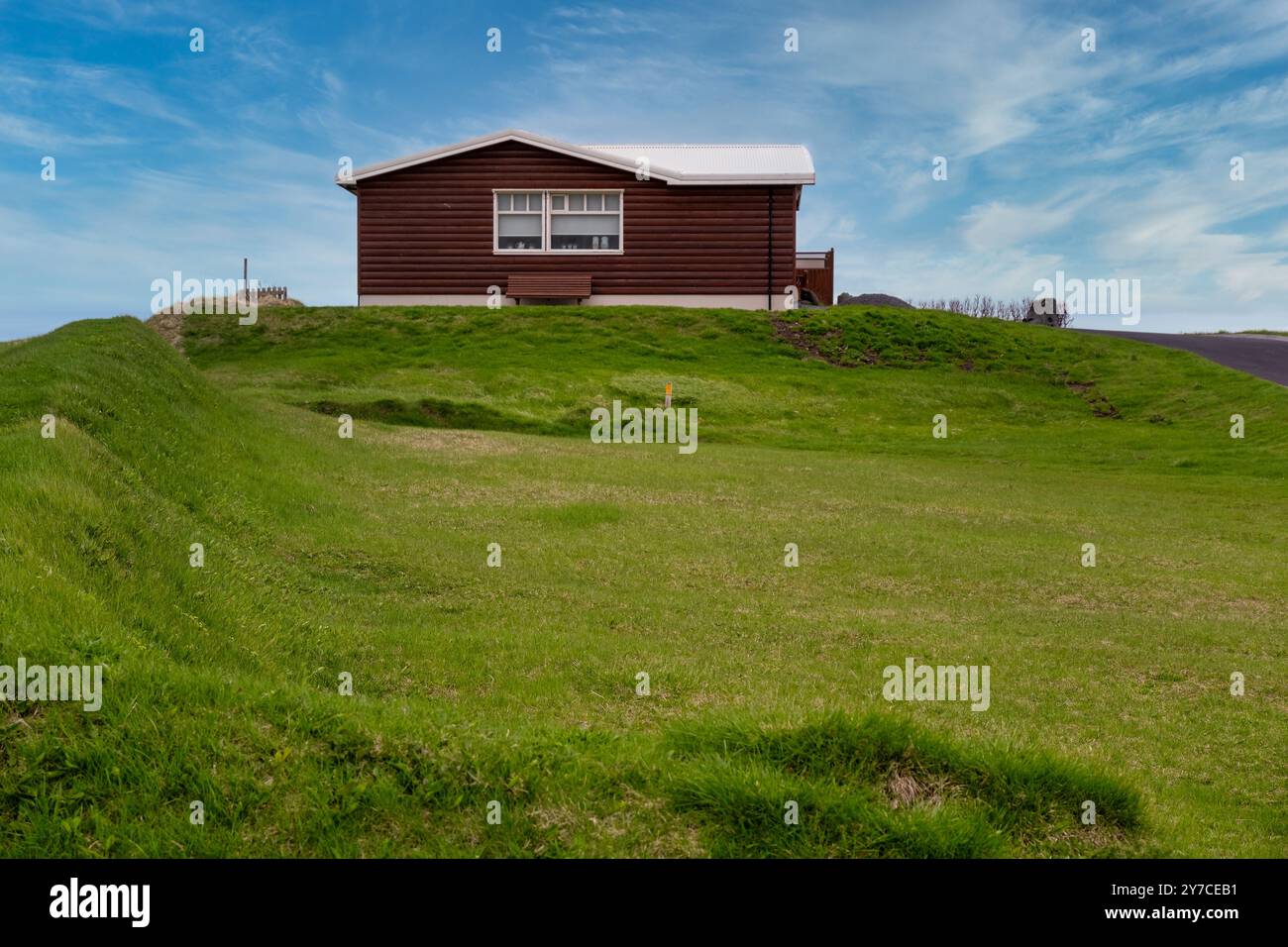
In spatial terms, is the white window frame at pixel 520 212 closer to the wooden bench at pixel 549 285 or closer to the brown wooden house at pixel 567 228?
the brown wooden house at pixel 567 228

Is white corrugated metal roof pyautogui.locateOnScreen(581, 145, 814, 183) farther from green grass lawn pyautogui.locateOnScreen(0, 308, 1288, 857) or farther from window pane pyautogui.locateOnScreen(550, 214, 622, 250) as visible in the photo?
green grass lawn pyautogui.locateOnScreen(0, 308, 1288, 857)

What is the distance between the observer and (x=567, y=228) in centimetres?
5044

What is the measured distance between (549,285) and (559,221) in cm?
312

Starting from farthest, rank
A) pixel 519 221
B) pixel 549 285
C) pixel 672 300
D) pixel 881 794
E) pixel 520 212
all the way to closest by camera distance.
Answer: pixel 672 300 < pixel 549 285 < pixel 519 221 < pixel 520 212 < pixel 881 794

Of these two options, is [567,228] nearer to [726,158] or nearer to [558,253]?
Answer: [558,253]

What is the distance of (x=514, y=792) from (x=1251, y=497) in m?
22.9

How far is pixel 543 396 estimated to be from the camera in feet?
119

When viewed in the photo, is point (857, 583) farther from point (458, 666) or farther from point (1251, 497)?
point (1251, 497)

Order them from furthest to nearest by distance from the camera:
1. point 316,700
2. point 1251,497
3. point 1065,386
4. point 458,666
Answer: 1. point 1065,386
2. point 1251,497
3. point 458,666
4. point 316,700

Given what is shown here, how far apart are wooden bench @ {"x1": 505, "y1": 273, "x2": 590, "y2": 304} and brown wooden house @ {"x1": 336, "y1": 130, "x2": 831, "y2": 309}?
5 centimetres

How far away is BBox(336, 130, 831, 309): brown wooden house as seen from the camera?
4962cm

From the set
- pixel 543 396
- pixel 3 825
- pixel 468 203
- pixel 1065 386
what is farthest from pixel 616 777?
pixel 468 203

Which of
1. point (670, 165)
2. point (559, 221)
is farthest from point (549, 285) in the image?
point (670, 165)

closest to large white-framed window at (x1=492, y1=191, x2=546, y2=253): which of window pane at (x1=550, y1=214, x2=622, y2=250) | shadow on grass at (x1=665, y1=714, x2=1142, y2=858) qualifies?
window pane at (x1=550, y1=214, x2=622, y2=250)
